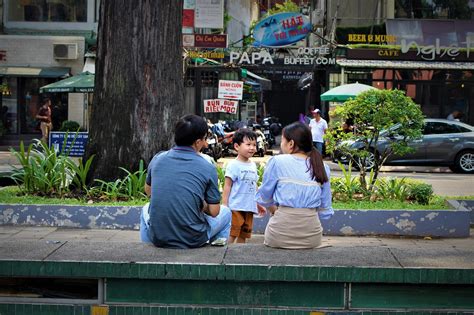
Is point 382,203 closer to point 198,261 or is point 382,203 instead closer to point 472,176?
point 198,261

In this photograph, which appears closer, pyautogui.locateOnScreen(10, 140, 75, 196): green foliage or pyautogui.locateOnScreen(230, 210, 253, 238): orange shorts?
pyautogui.locateOnScreen(230, 210, 253, 238): orange shorts

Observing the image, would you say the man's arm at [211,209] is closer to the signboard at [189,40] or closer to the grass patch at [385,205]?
the grass patch at [385,205]

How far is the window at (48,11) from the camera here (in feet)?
91.6

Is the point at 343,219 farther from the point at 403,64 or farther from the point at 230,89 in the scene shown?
the point at 403,64

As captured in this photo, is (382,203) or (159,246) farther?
(382,203)

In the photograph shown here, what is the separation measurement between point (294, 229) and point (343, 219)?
389 centimetres

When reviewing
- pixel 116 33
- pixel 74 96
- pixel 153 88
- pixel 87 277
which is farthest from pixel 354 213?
pixel 74 96

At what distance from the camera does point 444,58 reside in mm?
25281

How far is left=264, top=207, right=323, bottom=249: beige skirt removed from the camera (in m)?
5.44

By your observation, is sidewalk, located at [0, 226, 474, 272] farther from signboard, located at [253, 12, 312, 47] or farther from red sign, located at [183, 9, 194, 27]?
signboard, located at [253, 12, 312, 47]

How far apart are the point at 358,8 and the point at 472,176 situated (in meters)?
10.5

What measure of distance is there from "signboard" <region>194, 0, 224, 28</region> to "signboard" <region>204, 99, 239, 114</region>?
7.81 ft

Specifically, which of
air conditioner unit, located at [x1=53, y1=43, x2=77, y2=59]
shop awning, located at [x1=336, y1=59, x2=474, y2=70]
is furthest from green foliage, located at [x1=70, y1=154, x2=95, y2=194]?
air conditioner unit, located at [x1=53, y1=43, x2=77, y2=59]

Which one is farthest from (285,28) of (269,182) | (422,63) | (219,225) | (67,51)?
(219,225)
